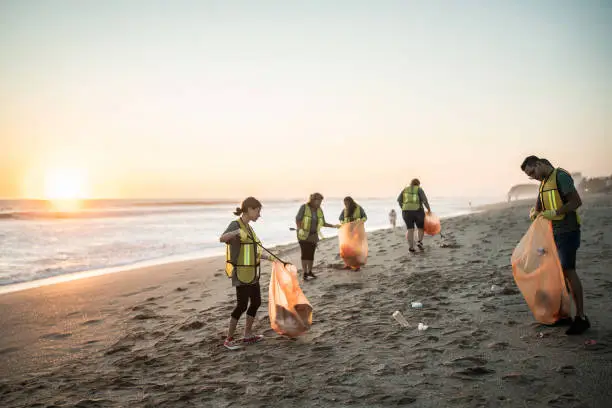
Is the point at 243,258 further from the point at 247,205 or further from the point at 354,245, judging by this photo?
the point at 354,245

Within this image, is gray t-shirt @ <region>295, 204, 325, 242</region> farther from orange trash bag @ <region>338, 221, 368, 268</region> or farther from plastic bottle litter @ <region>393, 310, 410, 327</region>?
plastic bottle litter @ <region>393, 310, 410, 327</region>

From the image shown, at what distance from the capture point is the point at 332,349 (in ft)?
13.3

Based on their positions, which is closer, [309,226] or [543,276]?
[543,276]

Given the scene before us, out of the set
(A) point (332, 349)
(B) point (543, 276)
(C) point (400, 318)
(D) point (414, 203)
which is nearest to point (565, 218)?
(B) point (543, 276)

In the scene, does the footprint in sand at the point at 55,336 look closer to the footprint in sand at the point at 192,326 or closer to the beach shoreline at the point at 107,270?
the footprint in sand at the point at 192,326

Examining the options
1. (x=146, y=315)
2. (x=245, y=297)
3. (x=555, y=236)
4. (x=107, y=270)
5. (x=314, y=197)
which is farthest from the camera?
(x=107, y=270)

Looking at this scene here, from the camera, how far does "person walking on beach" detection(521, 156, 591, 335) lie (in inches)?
148

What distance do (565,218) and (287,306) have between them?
3183 millimetres

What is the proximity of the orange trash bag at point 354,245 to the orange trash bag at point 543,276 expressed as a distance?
4125mm

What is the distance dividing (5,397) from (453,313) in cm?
491

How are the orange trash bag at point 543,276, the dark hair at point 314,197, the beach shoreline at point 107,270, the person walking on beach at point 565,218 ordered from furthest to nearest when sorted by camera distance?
1. the beach shoreline at point 107,270
2. the dark hair at point 314,197
3. the orange trash bag at point 543,276
4. the person walking on beach at point 565,218

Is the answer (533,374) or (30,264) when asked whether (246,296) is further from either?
(30,264)

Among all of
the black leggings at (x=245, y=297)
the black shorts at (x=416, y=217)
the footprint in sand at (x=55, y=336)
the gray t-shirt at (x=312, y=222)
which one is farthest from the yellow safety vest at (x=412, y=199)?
the footprint in sand at (x=55, y=336)

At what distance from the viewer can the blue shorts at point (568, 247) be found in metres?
3.82
